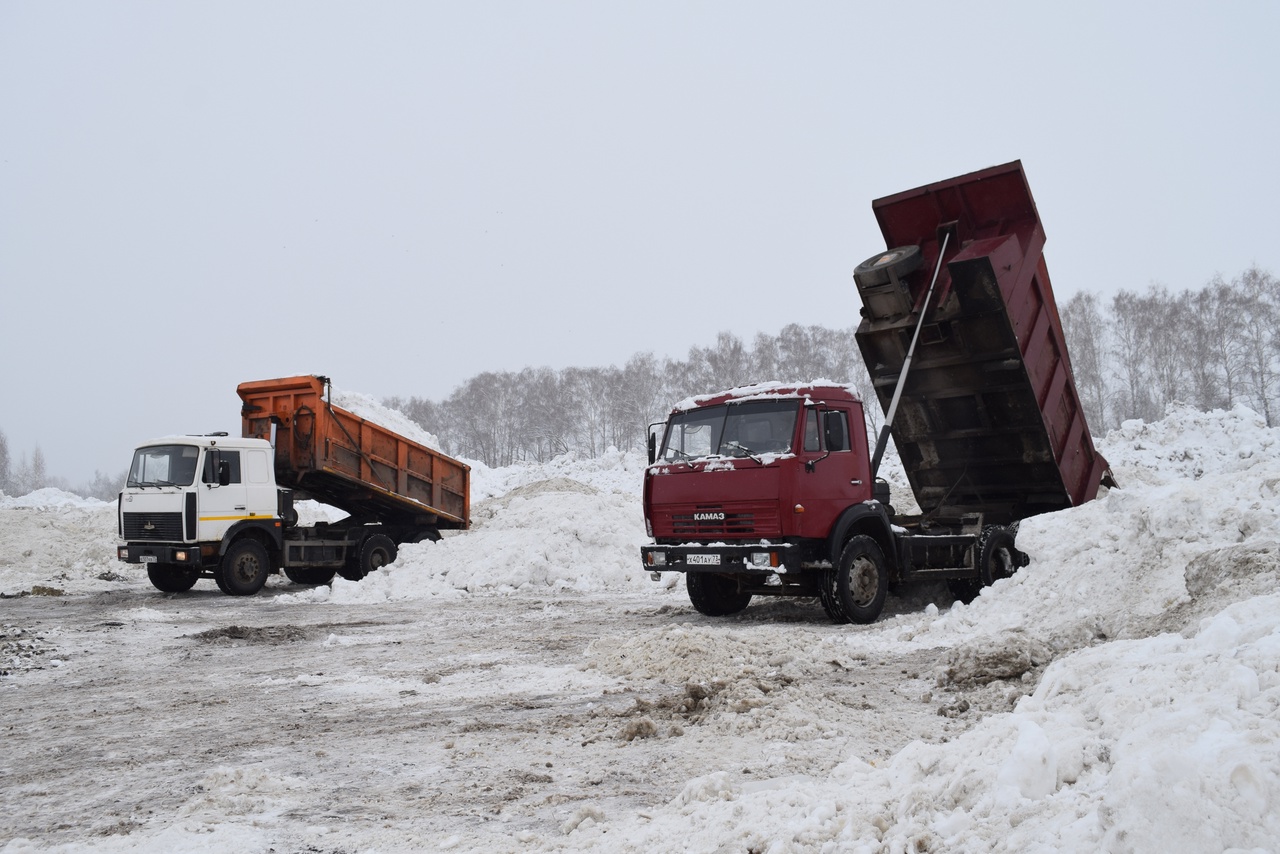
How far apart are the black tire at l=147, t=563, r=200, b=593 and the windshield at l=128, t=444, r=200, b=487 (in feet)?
5.66

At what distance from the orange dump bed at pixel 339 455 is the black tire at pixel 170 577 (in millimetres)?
2387

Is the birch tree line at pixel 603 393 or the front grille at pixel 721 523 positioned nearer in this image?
the front grille at pixel 721 523

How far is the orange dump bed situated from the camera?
17125mm

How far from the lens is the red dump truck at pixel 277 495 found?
16.1 metres


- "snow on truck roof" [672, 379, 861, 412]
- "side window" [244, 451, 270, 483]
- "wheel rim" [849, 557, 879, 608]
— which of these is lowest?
"wheel rim" [849, 557, 879, 608]

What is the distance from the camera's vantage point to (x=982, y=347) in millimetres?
10797

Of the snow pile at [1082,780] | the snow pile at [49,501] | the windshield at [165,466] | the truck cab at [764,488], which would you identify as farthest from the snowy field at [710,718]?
the snow pile at [49,501]

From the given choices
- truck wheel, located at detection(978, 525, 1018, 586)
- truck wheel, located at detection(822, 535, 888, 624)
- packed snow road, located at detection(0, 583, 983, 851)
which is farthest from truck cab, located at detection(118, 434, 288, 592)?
truck wheel, located at detection(978, 525, 1018, 586)

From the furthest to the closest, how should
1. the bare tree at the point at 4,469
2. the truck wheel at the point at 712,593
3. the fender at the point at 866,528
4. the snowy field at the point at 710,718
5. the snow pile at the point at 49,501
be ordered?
the bare tree at the point at 4,469
the snow pile at the point at 49,501
the truck wheel at the point at 712,593
the fender at the point at 866,528
the snowy field at the point at 710,718

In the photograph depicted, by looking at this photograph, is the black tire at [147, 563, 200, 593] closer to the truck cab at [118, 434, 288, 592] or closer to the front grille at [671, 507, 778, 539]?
the truck cab at [118, 434, 288, 592]

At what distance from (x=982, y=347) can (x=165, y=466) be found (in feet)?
43.5

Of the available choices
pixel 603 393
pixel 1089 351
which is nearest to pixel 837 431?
pixel 1089 351

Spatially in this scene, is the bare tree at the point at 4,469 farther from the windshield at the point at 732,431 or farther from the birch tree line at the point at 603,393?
the windshield at the point at 732,431

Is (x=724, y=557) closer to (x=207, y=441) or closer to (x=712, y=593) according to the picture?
(x=712, y=593)
